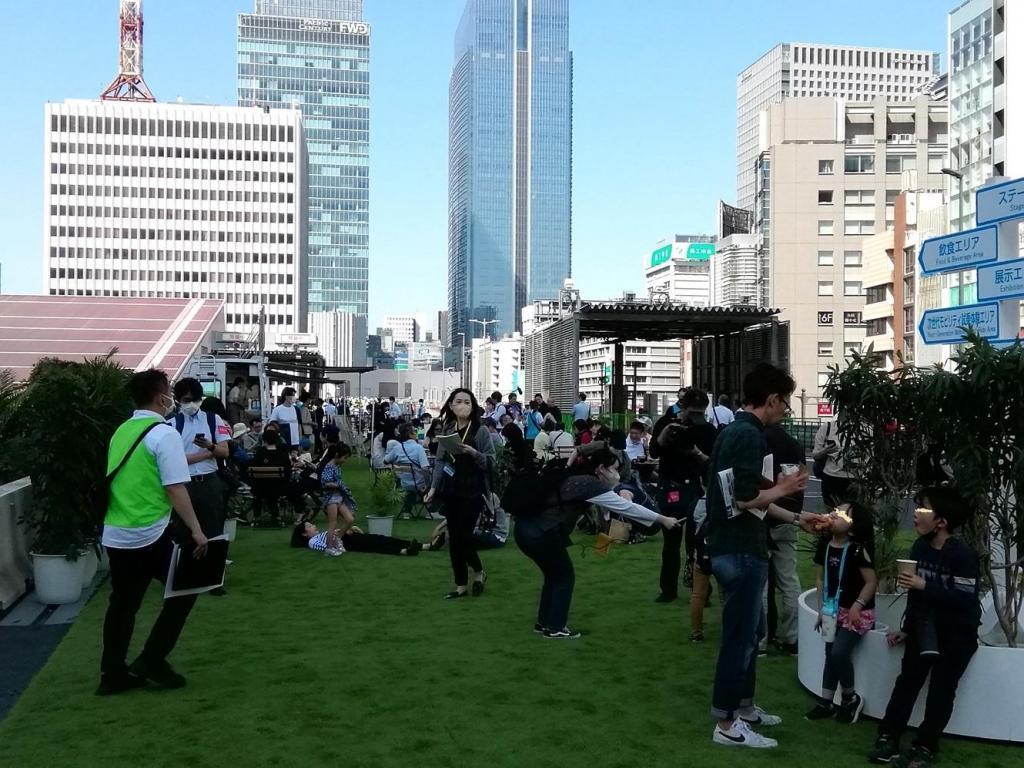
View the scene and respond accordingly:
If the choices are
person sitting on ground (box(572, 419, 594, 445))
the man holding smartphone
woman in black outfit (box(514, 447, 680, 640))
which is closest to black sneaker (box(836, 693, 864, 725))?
woman in black outfit (box(514, 447, 680, 640))

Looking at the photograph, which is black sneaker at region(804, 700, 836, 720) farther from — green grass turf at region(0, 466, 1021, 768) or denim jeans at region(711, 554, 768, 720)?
denim jeans at region(711, 554, 768, 720)

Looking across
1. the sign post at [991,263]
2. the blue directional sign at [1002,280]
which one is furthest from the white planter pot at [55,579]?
the blue directional sign at [1002,280]

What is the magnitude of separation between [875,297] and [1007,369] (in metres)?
79.5

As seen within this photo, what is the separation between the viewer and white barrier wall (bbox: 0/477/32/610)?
923 centimetres

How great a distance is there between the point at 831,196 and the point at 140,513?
8885 centimetres

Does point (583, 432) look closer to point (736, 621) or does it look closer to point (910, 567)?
point (736, 621)

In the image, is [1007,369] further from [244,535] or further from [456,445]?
[244,535]

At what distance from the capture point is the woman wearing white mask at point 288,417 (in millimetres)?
18484

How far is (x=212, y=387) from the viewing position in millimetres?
25594

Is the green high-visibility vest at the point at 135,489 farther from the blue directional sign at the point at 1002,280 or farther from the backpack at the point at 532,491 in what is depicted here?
the blue directional sign at the point at 1002,280

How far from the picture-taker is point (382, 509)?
46.6 feet

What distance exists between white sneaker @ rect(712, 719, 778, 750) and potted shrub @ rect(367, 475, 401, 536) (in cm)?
884

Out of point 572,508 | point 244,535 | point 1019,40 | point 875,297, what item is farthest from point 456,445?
point 875,297

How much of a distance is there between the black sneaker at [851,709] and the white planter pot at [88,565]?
6.73 metres
